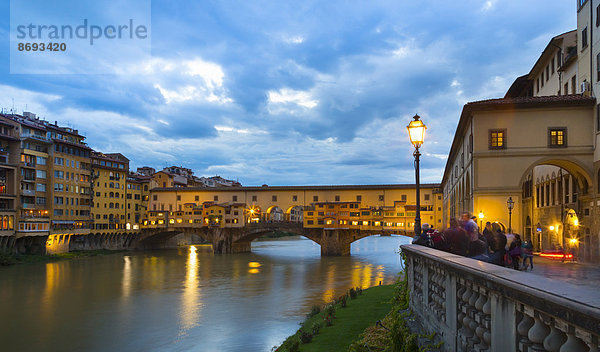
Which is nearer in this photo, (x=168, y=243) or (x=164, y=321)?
(x=164, y=321)

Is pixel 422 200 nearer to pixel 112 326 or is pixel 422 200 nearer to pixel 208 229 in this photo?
pixel 208 229

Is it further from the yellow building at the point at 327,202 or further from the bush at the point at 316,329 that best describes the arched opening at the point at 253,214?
the bush at the point at 316,329

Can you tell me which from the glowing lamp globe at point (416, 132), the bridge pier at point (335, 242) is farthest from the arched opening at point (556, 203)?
the bridge pier at point (335, 242)

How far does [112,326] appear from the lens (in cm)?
2358

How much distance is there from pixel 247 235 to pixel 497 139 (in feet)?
164

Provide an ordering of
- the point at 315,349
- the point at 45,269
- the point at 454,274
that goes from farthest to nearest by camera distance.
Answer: the point at 45,269, the point at 315,349, the point at 454,274

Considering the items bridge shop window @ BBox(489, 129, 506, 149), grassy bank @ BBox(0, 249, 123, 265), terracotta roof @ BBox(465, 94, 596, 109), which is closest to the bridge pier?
grassy bank @ BBox(0, 249, 123, 265)

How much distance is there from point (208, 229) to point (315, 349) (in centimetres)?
6164

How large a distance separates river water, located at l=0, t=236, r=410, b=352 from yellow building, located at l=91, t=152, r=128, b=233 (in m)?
15.4

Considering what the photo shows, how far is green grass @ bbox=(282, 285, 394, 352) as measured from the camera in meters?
14.4

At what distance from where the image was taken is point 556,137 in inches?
973

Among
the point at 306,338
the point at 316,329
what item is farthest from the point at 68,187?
the point at 306,338

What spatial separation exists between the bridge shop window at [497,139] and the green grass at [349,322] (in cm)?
992

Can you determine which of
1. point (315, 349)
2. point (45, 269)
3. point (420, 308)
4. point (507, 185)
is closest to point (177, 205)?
point (45, 269)
